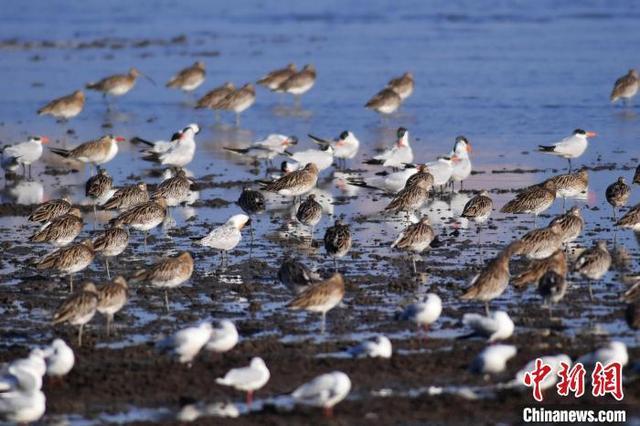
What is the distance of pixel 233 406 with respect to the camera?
9.47 m

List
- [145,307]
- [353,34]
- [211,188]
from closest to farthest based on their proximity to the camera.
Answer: [145,307], [211,188], [353,34]

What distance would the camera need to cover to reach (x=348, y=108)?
89.5ft

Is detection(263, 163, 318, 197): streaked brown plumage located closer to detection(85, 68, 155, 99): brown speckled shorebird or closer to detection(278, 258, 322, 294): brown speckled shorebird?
detection(278, 258, 322, 294): brown speckled shorebird

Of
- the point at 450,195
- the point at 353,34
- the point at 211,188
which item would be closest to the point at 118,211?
the point at 211,188

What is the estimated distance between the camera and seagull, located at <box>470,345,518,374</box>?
9539 mm

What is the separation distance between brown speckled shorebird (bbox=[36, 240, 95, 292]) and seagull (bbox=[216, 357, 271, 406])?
3696 mm

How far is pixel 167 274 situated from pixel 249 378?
115 inches

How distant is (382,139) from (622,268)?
35.1 feet

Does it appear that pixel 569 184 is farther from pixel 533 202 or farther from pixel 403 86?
pixel 403 86

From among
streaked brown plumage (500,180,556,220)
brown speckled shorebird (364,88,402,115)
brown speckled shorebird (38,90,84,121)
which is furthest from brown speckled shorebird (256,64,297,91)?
streaked brown plumage (500,180,556,220)

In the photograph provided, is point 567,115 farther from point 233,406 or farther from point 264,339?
point 233,406

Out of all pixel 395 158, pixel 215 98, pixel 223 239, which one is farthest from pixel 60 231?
pixel 215 98

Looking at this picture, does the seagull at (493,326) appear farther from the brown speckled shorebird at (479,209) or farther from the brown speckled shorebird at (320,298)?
the brown speckled shorebird at (479,209)

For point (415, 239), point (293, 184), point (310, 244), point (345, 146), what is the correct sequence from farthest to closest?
1. point (345, 146)
2. point (293, 184)
3. point (310, 244)
4. point (415, 239)
